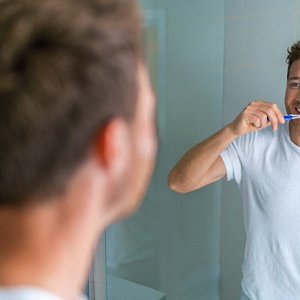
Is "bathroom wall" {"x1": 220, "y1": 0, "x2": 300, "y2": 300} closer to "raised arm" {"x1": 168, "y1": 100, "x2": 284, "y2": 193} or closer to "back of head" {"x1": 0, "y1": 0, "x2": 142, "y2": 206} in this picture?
"raised arm" {"x1": 168, "y1": 100, "x2": 284, "y2": 193}

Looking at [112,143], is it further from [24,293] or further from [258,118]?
[258,118]

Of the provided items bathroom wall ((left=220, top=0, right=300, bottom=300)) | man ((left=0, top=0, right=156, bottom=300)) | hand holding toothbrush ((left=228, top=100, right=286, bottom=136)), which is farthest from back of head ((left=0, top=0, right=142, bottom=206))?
bathroom wall ((left=220, top=0, right=300, bottom=300))

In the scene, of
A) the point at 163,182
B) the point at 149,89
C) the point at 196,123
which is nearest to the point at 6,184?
the point at 149,89

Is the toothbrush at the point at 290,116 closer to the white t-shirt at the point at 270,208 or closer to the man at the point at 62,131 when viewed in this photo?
the white t-shirt at the point at 270,208

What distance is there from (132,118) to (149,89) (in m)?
0.04

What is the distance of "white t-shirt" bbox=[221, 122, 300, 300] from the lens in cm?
123

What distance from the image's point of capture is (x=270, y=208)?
1.25 m

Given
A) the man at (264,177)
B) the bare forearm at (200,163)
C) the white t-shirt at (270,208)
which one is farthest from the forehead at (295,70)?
the bare forearm at (200,163)

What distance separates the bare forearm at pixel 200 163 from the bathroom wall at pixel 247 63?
1.37ft

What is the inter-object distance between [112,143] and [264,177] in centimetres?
95

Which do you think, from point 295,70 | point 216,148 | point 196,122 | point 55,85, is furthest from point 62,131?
point 196,122

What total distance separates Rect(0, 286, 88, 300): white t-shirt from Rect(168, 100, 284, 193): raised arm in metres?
0.92

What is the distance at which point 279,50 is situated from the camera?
1.58 metres

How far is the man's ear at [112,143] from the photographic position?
1.24 feet
